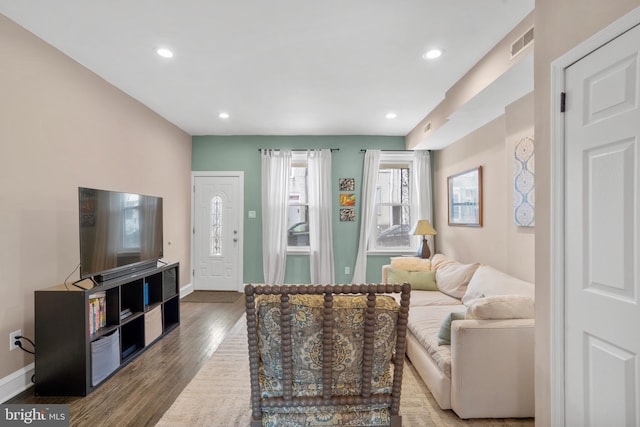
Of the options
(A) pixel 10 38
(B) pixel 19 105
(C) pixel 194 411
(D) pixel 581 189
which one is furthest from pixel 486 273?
(A) pixel 10 38

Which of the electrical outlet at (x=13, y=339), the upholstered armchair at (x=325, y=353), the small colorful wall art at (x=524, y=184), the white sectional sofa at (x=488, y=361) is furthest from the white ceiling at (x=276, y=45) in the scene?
the electrical outlet at (x=13, y=339)

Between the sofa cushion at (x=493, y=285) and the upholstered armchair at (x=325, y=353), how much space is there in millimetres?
1505

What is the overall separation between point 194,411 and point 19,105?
2.55 m

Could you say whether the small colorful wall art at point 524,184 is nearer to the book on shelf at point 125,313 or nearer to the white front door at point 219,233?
the book on shelf at point 125,313

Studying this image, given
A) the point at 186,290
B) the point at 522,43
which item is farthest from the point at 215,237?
the point at 522,43

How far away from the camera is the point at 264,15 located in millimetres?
2197

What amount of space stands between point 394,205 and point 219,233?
3061mm

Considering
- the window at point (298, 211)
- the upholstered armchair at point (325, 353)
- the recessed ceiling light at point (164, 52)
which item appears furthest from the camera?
the window at point (298, 211)

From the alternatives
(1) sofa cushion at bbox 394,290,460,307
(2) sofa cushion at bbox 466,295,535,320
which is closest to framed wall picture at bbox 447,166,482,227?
(1) sofa cushion at bbox 394,290,460,307

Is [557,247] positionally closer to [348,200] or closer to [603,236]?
[603,236]

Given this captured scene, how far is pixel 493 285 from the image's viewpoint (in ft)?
9.12

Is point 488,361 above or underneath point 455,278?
underneath

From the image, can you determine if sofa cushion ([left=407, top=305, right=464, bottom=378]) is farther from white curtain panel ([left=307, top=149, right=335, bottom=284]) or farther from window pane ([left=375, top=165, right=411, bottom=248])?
window pane ([left=375, top=165, right=411, bottom=248])

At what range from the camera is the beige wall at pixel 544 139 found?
4.74ft
